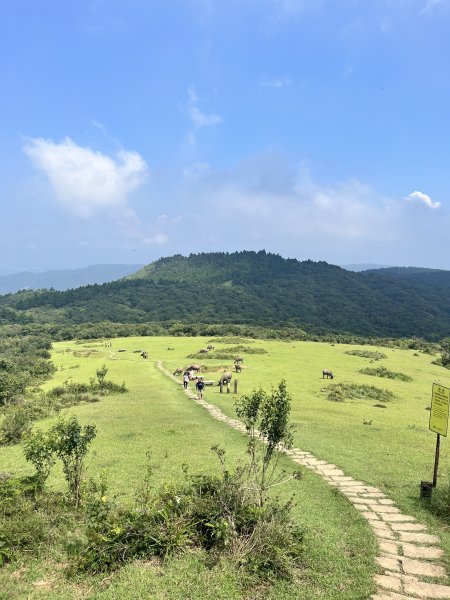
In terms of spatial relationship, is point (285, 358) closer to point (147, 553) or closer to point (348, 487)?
point (348, 487)

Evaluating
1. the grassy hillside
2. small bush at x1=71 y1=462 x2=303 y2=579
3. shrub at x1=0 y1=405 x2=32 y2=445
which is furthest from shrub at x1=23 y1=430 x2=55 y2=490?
shrub at x1=0 y1=405 x2=32 y2=445

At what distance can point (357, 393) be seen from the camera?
34.6 metres

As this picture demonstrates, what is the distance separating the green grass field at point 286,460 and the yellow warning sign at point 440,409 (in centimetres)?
213

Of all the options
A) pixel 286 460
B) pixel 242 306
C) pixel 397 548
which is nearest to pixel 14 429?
pixel 286 460

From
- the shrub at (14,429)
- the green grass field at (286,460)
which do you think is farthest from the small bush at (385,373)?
the shrub at (14,429)

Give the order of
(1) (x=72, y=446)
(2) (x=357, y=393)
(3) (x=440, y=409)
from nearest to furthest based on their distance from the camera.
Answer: (1) (x=72, y=446) → (3) (x=440, y=409) → (2) (x=357, y=393)

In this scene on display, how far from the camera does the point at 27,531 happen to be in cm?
901

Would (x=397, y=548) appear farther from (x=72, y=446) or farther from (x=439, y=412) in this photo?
(x=72, y=446)

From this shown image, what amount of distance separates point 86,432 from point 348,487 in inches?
318

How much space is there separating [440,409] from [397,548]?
4.51 meters

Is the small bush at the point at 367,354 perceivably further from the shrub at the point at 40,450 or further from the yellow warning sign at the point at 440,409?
the shrub at the point at 40,450

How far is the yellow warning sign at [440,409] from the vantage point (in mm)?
11898

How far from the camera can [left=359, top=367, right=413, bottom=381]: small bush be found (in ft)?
149

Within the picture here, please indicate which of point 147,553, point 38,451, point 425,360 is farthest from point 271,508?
point 425,360
